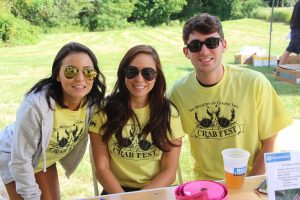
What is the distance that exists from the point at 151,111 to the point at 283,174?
1.07 m

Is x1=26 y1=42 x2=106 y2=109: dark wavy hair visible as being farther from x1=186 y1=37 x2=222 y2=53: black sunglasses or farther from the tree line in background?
the tree line in background

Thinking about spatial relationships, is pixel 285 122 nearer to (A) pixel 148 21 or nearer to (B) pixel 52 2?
(B) pixel 52 2

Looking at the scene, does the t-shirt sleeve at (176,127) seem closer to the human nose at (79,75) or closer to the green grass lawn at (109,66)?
the human nose at (79,75)

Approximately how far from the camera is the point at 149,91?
242 cm

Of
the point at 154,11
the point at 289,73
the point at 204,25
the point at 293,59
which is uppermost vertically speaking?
the point at 154,11

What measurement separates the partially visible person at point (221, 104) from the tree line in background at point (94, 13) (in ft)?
58.7

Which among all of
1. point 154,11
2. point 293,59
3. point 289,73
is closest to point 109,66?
point 293,59

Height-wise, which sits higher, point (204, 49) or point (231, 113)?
point (204, 49)

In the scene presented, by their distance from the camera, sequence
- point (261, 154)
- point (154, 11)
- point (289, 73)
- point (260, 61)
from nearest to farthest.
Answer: point (261, 154)
point (289, 73)
point (260, 61)
point (154, 11)

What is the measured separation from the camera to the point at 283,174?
148 cm

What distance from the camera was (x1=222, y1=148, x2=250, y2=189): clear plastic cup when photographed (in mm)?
1713

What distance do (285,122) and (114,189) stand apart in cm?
115

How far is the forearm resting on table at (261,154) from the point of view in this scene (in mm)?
2395

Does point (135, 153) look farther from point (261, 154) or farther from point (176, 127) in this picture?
point (261, 154)
